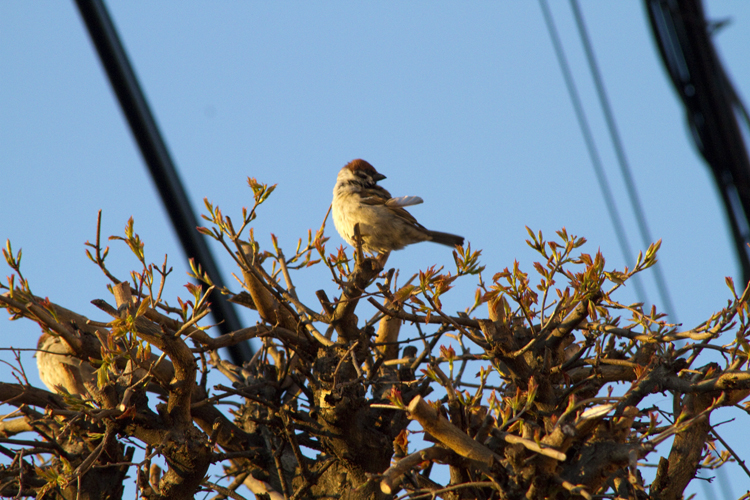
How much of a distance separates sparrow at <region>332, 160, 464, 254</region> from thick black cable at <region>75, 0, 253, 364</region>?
815 mm

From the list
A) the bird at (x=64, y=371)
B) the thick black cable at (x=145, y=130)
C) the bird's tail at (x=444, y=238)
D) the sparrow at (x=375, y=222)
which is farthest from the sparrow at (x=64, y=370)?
the bird's tail at (x=444, y=238)

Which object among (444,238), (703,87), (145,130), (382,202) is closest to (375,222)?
(382,202)

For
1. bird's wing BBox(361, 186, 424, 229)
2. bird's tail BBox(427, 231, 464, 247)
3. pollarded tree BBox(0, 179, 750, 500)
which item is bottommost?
pollarded tree BBox(0, 179, 750, 500)

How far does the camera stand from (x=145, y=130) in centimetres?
305

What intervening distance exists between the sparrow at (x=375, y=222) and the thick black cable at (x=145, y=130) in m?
0.82

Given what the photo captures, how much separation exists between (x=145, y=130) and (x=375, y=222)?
126 centimetres

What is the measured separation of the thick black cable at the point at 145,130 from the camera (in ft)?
9.75

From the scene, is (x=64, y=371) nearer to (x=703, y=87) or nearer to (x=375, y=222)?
(x=375, y=222)

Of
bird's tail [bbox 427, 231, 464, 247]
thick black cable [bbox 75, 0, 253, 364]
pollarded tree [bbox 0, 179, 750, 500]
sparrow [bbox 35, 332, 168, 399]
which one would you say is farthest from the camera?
bird's tail [bbox 427, 231, 464, 247]

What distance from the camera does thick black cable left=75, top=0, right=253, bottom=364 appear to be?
297 centimetres

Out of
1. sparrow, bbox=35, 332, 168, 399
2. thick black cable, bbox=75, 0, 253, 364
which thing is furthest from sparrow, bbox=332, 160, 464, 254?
sparrow, bbox=35, 332, 168, 399

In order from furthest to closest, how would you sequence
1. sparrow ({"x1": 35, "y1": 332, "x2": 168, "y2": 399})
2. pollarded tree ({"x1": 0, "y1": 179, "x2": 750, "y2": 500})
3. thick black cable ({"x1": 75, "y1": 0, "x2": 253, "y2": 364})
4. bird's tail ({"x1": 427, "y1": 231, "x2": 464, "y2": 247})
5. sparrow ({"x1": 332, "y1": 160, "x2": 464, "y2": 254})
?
Result: bird's tail ({"x1": 427, "y1": 231, "x2": 464, "y2": 247}) < sparrow ({"x1": 332, "y1": 160, "x2": 464, "y2": 254}) < sparrow ({"x1": 35, "y1": 332, "x2": 168, "y2": 399}) < thick black cable ({"x1": 75, "y1": 0, "x2": 253, "y2": 364}) < pollarded tree ({"x1": 0, "y1": 179, "x2": 750, "y2": 500})

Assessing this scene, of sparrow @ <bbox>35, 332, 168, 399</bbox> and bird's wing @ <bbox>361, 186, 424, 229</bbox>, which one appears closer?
sparrow @ <bbox>35, 332, 168, 399</bbox>

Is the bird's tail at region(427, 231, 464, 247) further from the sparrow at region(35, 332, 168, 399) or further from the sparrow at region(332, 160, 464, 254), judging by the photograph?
the sparrow at region(35, 332, 168, 399)
